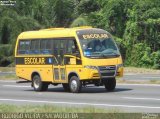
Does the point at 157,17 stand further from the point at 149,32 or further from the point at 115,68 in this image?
the point at 115,68

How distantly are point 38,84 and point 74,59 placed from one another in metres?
3.21

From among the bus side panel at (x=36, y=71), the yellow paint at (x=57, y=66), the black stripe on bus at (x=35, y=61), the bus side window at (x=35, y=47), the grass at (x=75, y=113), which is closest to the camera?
the grass at (x=75, y=113)

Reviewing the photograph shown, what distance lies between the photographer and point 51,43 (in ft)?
85.6

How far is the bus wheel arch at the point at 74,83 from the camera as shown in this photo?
968 inches

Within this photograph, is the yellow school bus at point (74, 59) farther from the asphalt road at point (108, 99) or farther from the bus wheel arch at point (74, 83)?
the asphalt road at point (108, 99)

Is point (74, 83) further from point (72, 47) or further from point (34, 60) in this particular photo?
point (34, 60)

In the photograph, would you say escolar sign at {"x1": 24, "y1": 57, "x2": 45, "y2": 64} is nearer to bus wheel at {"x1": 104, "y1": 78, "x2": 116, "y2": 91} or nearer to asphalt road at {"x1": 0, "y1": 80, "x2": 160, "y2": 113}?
asphalt road at {"x1": 0, "y1": 80, "x2": 160, "y2": 113}

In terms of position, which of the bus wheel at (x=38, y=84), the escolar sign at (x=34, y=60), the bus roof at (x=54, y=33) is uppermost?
the bus roof at (x=54, y=33)

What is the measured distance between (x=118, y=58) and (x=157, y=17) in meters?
28.4

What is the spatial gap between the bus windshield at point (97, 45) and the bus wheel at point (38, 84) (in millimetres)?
3533

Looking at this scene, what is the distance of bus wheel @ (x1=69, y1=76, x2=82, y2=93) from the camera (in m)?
24.6

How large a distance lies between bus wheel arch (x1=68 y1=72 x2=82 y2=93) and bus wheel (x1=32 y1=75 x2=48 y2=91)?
7.05 feet

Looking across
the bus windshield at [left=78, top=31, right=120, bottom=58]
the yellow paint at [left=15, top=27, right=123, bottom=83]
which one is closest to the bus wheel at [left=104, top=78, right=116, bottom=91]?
the yellow paint at [left=15, top=27, right=123, bottom=83]

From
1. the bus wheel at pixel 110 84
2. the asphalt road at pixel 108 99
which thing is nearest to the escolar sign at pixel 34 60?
the asphalt road at pixel 108 99
